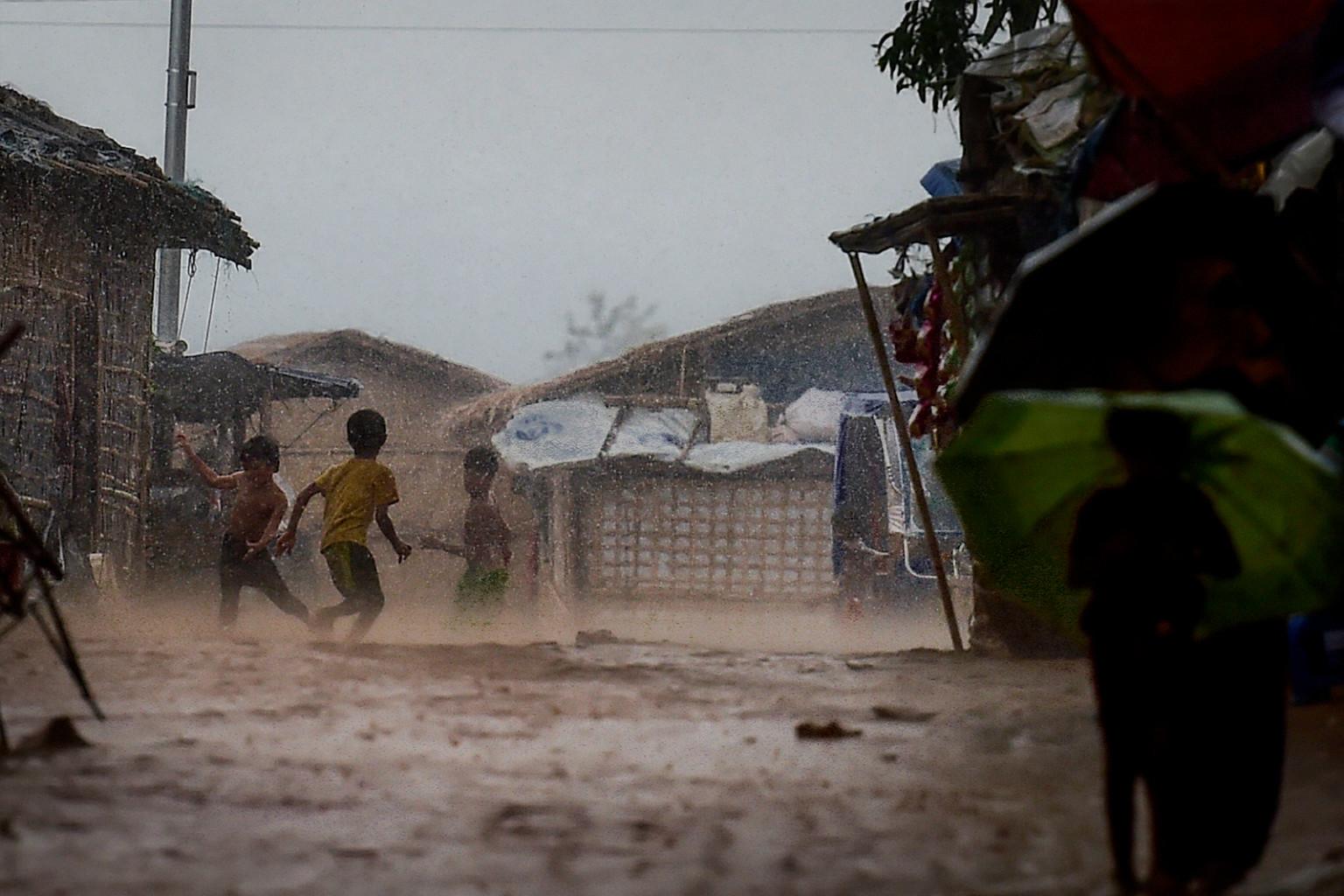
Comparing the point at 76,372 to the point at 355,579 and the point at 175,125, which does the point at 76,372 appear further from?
the point at 175,125

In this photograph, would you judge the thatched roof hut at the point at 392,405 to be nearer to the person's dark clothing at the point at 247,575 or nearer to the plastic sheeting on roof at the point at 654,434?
the plastic sheeting on roof at the point at 654,434

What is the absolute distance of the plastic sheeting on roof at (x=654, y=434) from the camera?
64.0ft

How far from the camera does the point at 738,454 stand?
19109 millimetres

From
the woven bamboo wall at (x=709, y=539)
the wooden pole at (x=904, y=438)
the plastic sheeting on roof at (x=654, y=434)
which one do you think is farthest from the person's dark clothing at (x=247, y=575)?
the woven bamboo wall at (x=709, y=539)

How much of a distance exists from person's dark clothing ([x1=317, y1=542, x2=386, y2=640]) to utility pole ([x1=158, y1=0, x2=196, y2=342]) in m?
13.3

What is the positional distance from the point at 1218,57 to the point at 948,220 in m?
3.54

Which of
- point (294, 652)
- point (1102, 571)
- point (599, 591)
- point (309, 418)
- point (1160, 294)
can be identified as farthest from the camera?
point (309, 418)

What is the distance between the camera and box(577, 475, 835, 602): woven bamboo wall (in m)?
20.2

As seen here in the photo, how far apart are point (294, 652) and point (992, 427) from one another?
566cm

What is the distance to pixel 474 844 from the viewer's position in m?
3.66

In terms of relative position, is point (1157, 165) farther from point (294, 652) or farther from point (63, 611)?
point (63, 611)

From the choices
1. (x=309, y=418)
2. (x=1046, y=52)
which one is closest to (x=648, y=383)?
(x=309, y=418)

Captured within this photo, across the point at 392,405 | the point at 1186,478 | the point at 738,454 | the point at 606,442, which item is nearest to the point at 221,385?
the point at 606,442

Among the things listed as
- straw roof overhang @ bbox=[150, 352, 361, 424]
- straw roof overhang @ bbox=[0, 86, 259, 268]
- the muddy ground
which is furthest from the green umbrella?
straw roof overhang @ bbox=[150, 352, 361, 424]
